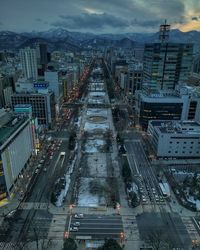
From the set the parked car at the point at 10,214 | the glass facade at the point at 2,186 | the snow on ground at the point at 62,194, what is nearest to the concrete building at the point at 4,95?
the snow on ground at the point at 62,194

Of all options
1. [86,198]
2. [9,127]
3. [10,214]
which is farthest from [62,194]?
[9,127]

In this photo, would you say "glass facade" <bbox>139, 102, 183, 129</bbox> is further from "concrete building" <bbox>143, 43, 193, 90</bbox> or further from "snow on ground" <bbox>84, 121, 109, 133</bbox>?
"concrete building" <bbox>143, 43, 193, 90</bbox>

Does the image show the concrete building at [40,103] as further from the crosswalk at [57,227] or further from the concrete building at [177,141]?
the crosswalk at [57,227]

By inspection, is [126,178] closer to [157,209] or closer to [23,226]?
[157,209]

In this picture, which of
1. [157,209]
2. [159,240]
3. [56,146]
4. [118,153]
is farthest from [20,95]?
[159,240]

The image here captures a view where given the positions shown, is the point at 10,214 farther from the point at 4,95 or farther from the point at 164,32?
the point at 164,32
